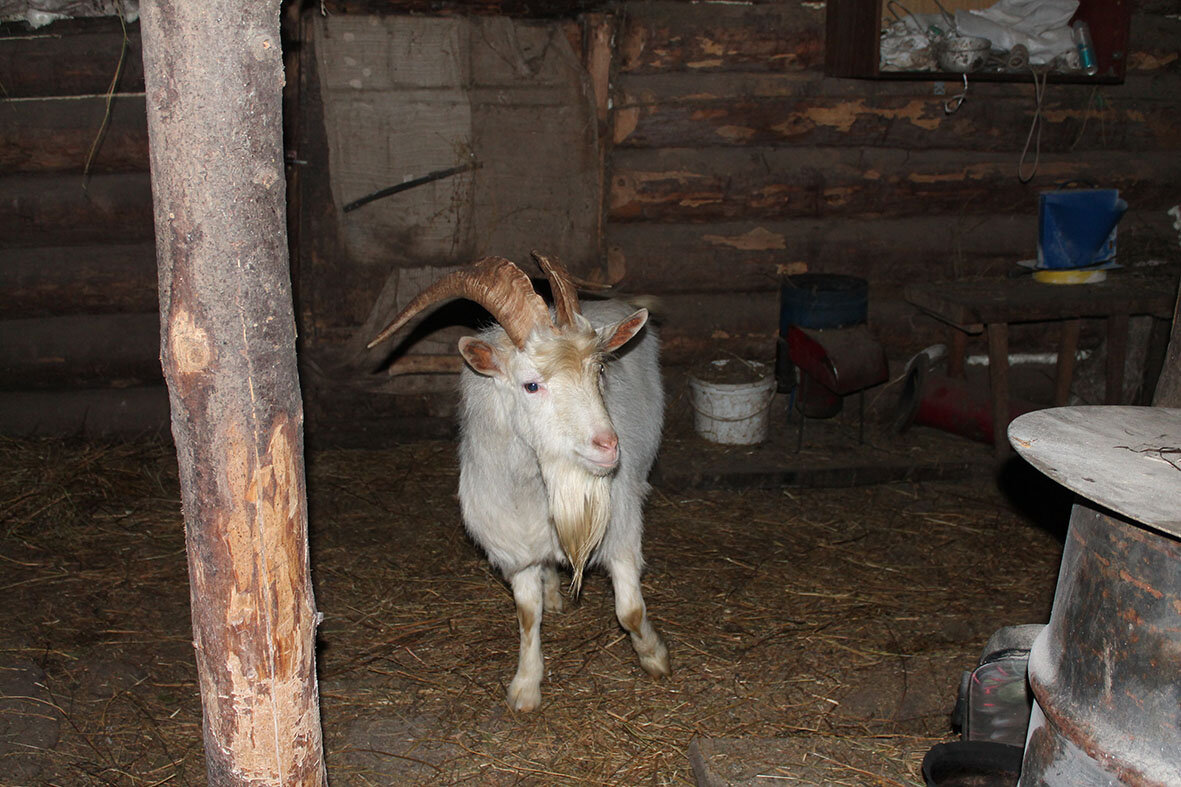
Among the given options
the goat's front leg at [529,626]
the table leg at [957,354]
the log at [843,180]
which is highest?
the log at [843,180]

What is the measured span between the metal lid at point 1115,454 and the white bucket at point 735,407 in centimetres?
320

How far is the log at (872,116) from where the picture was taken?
6090 millimetres

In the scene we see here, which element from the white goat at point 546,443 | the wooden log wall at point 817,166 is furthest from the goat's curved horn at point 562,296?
the wooden log wall at point 817,166

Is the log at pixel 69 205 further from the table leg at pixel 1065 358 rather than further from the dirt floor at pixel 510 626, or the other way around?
the table leg at pixel 1065 358

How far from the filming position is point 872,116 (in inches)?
247

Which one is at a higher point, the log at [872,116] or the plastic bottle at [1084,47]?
the plastic bottle at [1084,47]

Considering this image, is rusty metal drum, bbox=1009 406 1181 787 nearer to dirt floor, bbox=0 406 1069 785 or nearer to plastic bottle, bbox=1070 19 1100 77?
dirt floor, bbox=0 406 1069 785

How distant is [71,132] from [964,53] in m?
5.36

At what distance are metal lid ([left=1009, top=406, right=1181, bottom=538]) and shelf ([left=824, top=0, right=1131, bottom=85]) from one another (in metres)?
3.45

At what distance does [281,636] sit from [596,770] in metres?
1.54

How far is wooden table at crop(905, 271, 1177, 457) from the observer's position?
5730 millimetres

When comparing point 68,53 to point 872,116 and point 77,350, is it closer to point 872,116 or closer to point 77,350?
point 77,350

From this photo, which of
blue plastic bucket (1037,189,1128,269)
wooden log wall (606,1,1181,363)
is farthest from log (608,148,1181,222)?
blue plastic bucket (1037,189,1128,269)

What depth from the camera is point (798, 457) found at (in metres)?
6.08
